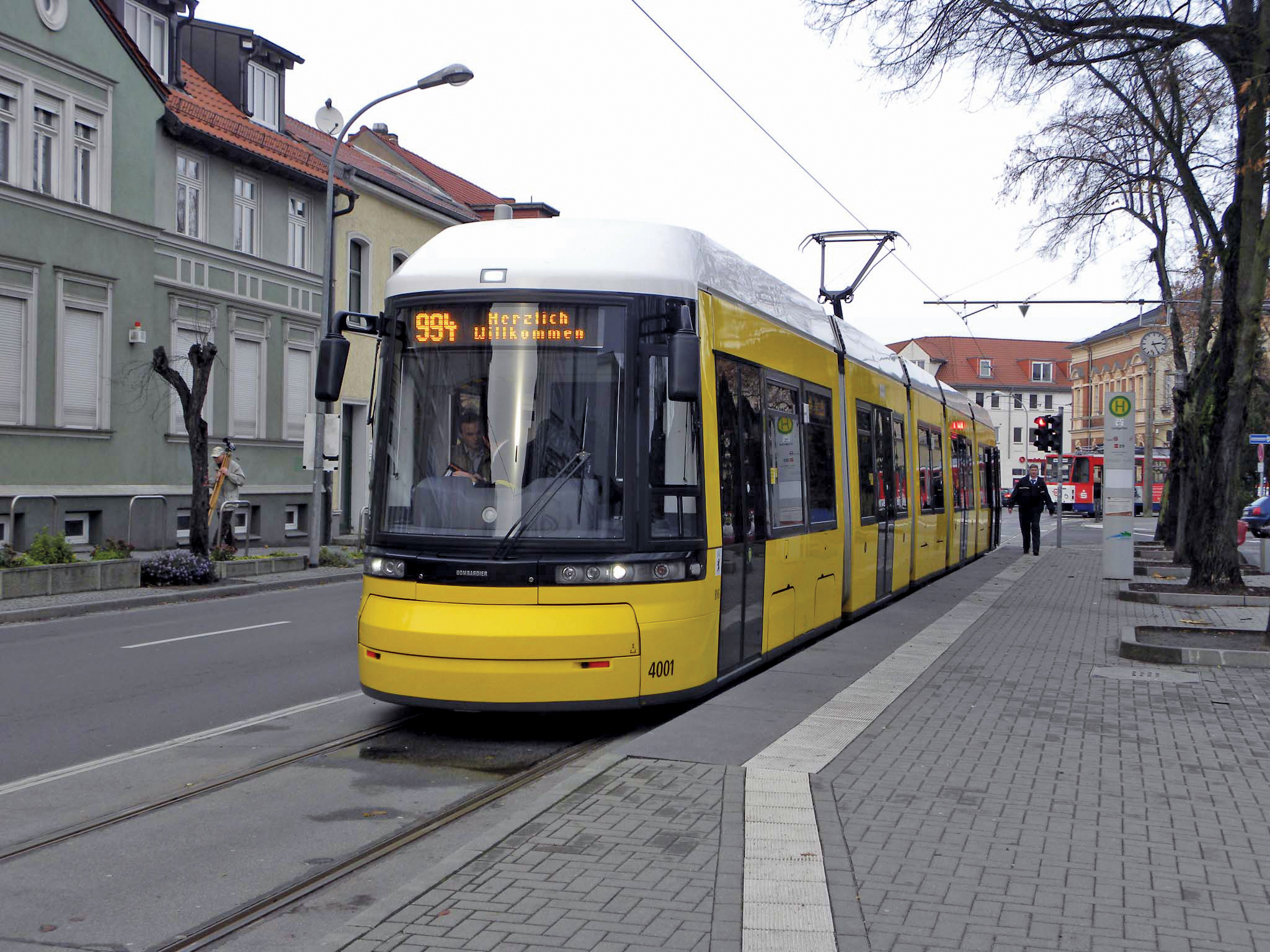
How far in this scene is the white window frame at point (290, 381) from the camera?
30.5 m

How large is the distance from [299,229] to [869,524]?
20.4 m

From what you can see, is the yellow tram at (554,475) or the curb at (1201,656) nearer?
the yellow tram at (554,475)

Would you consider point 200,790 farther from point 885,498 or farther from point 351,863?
point 885,498

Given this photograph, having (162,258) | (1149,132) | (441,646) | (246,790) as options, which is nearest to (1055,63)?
(1149,132)

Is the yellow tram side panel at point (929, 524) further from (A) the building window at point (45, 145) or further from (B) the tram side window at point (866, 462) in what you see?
(A) the building window at point (45, 145)

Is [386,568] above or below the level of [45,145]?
below

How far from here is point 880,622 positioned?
44.6ft

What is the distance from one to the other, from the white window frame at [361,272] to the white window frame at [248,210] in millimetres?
4978

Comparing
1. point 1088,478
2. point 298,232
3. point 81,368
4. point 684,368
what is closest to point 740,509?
point 684,368

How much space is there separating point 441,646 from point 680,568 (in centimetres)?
153

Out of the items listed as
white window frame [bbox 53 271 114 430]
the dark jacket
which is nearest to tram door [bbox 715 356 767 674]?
white window frame [bbox 53 271 114 430]

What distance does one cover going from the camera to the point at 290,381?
30734 millimetres

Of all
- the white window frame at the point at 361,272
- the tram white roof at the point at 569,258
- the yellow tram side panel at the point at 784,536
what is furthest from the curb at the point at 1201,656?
the white window frame at the point at 361,272

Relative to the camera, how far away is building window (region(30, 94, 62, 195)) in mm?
22625
